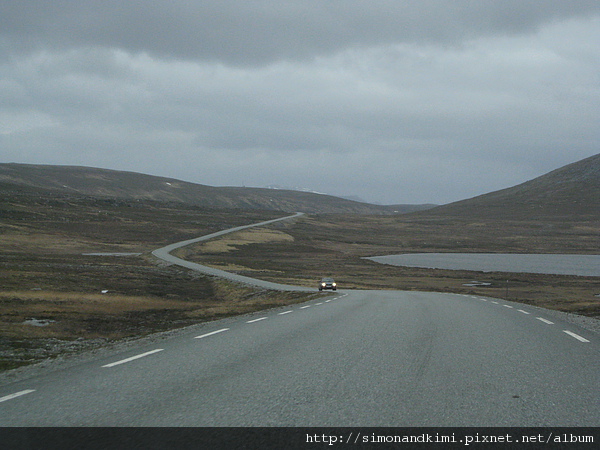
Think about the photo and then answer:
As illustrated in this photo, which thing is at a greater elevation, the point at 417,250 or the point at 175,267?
the point at 417,250

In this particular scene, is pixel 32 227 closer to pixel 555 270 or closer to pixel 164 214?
pixel 164 214

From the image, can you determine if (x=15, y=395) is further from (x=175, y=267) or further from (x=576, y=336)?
(x=175, y=267)

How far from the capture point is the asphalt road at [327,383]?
5980 mm

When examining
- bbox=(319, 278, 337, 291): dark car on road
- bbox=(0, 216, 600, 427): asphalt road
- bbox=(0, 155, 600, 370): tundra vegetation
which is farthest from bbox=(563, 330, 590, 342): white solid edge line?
bbox=(319, 278, 337, 291): dark car on road

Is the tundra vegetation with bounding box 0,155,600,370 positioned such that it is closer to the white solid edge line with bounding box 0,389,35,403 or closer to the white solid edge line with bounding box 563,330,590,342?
the white solid edge line with bounding box 0,389,35,403

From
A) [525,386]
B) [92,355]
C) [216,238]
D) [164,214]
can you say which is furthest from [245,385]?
[164,214]

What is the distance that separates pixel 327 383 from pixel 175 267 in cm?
5035

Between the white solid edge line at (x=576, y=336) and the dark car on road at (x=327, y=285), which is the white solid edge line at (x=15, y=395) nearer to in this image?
the white solid edge line at (x=576, y=336)

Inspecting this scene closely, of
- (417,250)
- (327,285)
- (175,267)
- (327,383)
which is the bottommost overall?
(175,267)

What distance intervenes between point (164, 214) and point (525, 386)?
160143 mm

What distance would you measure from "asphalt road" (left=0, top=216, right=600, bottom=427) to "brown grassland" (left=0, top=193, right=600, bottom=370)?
11.5 feet

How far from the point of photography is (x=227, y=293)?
38.5m

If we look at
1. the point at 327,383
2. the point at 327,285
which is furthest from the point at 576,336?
the point at 327,285

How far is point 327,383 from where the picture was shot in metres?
7.48
